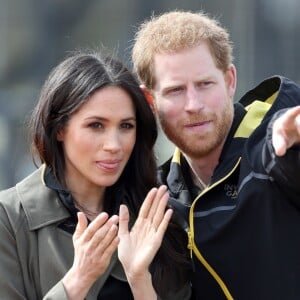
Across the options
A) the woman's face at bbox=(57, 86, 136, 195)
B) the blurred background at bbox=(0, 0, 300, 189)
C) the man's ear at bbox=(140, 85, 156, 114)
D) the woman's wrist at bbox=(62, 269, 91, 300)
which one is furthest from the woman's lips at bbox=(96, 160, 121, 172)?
the blurred background at bbox=(0, 0, 300, 189)

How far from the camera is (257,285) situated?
2697 millimetres

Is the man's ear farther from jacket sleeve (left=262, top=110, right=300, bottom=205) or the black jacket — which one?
jacket sleeve (left=262, top=110, right=300, bottom=205)

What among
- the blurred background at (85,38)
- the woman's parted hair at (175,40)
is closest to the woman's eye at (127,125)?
the woman's parted hair at (175,40)

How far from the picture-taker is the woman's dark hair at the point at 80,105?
2.71 meters

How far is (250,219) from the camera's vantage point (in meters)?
2.71

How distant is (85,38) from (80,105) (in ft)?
8.06

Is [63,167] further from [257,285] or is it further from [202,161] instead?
[257,285]

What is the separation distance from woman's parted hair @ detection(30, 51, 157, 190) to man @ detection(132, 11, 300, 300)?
0.16 metres

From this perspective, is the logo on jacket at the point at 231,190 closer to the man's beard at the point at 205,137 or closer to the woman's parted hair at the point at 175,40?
the man's beard at the point at 205,137

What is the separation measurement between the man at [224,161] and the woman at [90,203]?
0.42 ft

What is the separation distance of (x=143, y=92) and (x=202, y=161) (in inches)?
14.1

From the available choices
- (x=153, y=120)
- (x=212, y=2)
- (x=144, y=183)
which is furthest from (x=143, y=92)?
(x=212, y=2)

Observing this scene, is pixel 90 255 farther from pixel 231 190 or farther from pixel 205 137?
pixel 205 137

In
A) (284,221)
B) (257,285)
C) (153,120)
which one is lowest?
(257,285)
